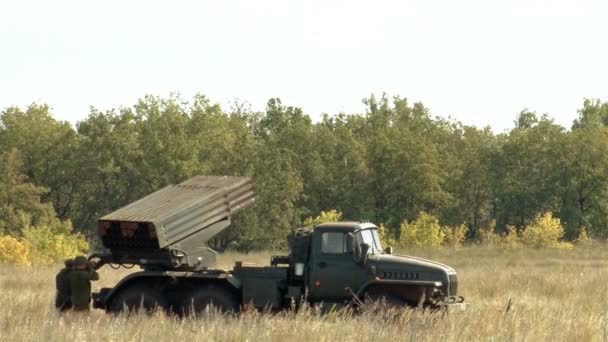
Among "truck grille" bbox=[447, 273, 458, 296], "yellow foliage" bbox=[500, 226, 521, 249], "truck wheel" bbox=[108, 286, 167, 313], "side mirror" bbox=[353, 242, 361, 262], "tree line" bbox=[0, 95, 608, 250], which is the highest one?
"tree line" bbox=[0, 95, 608, 250]

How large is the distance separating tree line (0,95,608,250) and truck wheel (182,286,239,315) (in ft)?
133

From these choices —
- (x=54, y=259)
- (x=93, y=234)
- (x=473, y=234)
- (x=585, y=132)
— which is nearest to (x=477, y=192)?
(x=473, y=234)

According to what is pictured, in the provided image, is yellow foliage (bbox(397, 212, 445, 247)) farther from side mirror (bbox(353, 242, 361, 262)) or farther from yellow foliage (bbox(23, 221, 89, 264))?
side mirror (bbox(353, 242, 361, 262))

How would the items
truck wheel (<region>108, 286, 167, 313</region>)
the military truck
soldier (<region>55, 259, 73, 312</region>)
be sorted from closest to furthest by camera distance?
1. soldier (<region>55, 259, 73, 312</region>)
2. the military truck
3. truck wheel (<region>108, 286, 167, 313</region>)

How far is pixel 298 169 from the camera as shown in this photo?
75125 mm

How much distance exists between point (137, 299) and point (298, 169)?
56261 mm

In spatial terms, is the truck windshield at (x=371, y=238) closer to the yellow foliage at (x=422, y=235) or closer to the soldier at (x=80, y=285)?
the soldier at (x=80, y=285)

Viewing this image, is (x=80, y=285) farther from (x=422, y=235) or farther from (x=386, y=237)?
(x=386, y=237)

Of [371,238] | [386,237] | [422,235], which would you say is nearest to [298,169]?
[386,237]

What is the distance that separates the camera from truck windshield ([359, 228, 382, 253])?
1892 cm

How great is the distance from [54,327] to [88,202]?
189ft

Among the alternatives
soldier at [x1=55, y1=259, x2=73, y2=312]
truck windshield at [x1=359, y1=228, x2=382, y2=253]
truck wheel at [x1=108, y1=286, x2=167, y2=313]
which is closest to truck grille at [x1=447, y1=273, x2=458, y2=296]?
truck windshield at [x1=359, y1=228, x2=382, y2=253]

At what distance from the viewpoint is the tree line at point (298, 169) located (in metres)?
63.4

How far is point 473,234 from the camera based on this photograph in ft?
260
